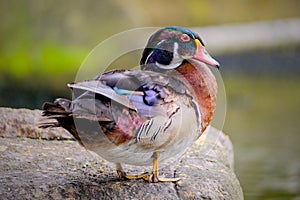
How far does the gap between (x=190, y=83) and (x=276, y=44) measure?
10116 millimetres

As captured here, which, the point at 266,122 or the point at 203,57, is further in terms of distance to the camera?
the point at 266,122

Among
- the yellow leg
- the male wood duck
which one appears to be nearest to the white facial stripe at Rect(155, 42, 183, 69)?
the male wood duck

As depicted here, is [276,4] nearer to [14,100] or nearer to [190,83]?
[14,100]

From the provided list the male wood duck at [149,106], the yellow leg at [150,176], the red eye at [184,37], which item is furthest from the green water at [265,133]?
the red eye at [184,37]

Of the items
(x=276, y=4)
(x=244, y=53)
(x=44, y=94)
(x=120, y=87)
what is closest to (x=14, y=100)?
(x=44, y=94)

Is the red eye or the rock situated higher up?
the red eye

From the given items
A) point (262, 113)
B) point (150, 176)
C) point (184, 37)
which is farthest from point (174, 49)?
point (262, 113)

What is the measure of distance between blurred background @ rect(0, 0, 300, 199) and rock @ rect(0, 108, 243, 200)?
5.56 feet

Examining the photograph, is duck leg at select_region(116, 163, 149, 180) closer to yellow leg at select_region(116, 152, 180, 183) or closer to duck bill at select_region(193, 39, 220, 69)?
yellow leg at select_region(116, 152, 180, 183)

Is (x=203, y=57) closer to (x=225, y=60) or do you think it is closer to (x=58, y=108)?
(x=58, y=108)

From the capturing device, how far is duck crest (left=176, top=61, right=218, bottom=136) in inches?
108

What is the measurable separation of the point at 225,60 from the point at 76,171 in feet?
32.0

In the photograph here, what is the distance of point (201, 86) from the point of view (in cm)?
275

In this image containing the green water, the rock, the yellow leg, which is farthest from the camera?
the green water
